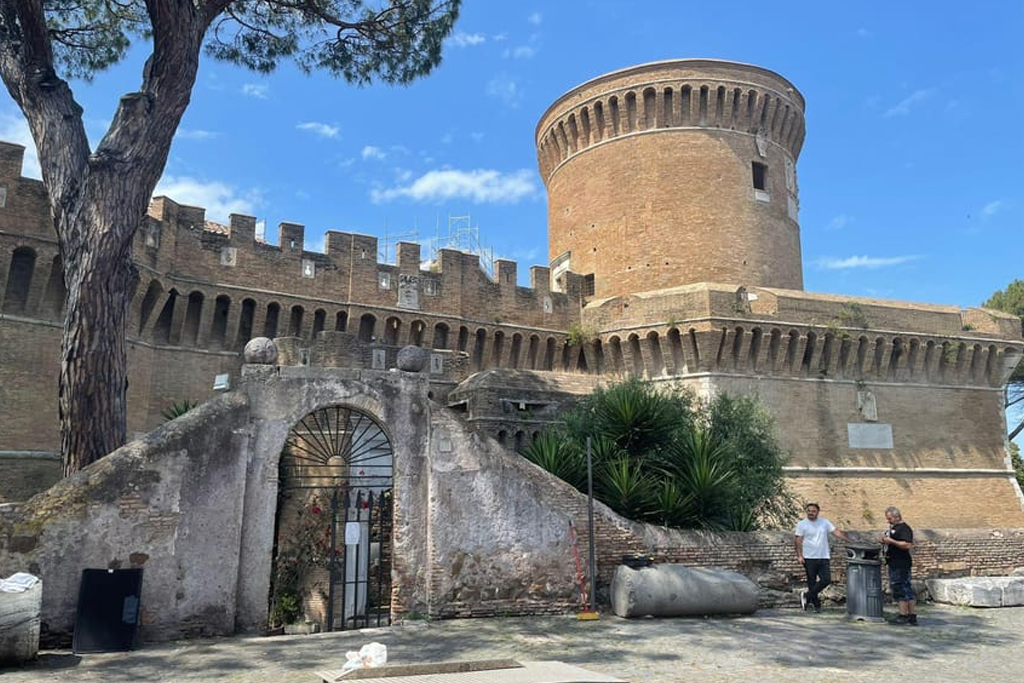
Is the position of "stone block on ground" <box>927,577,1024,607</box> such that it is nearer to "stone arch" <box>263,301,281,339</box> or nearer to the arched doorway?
the arched doorway

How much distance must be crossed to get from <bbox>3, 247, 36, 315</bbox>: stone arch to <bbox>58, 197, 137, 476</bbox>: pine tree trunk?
8.23 meters

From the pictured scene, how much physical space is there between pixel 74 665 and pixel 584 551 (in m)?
4.68

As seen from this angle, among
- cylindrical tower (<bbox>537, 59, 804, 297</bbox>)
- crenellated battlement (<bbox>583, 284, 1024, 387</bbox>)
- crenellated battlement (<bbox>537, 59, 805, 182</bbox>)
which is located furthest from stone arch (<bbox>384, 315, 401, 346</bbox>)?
crenellated battlement (<bbox>537, 59, 805, 182</bbox>)

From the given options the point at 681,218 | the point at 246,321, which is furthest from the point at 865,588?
the point at 681,218

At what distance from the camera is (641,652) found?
6.26 meters

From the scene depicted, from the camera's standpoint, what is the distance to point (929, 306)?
22.9 m

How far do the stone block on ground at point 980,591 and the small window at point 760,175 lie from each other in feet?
55.5

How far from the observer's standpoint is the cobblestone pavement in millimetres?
5496

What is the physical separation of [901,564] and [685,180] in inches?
666

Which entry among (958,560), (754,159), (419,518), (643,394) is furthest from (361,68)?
(754,159)

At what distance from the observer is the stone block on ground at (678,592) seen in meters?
7.95

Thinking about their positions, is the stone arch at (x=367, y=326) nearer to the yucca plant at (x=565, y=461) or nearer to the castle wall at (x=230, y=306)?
the castle wall at (x=230, y=306)

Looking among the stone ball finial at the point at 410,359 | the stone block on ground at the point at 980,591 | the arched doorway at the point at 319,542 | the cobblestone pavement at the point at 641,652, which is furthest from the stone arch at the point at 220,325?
the stone block on ground at the point at 980,591

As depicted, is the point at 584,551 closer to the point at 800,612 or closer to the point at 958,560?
the point at 800,612
